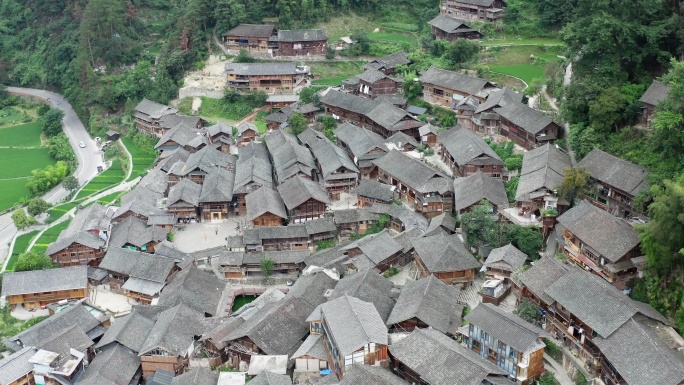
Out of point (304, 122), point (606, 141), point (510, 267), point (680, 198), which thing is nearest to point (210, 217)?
point (304, 122)

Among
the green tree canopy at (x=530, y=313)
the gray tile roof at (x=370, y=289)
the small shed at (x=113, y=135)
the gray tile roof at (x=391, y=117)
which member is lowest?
the small shed at (x=113, y=135)

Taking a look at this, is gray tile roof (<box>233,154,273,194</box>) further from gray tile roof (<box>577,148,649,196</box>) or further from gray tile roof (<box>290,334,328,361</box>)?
gray tile roof (<box>577,148,649,196</box>)

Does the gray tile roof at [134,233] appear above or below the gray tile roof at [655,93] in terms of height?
below

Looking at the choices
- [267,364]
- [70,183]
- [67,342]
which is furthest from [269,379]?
[70,183]

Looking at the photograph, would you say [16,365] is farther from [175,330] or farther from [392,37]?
[392,37]

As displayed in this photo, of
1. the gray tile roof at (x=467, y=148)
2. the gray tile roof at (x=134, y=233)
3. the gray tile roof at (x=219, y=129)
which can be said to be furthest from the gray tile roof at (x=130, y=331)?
the gray tile roof at (x=219, y=129)

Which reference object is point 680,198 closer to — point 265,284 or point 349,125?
point 265,284

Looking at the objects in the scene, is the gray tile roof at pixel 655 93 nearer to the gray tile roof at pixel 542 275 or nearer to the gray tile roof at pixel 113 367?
the gray tile roof at pixel 542 275
